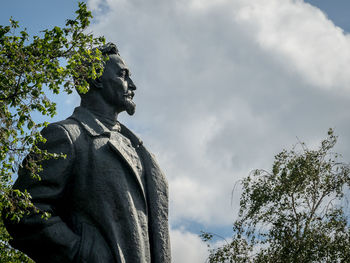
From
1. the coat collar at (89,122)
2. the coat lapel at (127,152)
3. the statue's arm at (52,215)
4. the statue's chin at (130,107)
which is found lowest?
the statue's arm at (52,215)

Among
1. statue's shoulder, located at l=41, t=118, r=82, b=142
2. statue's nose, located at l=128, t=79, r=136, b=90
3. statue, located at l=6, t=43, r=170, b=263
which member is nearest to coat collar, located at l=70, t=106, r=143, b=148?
statue, located at l=6, t=43, r=170, b=263

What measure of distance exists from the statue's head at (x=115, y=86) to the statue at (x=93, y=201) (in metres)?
0.20

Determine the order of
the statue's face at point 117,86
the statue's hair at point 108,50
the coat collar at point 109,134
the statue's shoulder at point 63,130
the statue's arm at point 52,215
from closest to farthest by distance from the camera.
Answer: the statue's arm at point 52,215, the statue's shoulder at point 63,130, the coat collar at point 109,134, the statue's face at point 117,86, the statue's hair at point 108,50

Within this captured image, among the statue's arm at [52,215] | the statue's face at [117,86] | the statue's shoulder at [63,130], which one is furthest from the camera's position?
the statue's face at [117,86]

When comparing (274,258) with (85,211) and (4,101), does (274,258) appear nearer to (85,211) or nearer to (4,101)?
(4,101)

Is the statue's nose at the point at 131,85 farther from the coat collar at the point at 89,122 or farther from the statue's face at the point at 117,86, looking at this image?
the coat collar at the point at 89,122

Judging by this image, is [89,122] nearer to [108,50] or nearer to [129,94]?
[129,94]

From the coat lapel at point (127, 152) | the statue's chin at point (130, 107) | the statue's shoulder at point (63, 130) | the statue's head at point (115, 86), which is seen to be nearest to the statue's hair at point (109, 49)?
the statue's head at point (115, 86)

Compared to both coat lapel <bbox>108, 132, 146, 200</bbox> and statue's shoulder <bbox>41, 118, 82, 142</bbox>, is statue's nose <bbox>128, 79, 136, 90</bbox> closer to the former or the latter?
coat lapel <bbox>108, 132, 146, 200</bbox>

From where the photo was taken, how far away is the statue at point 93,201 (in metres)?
5.38

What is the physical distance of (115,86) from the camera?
6.36 metres

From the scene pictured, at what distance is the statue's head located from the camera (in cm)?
634

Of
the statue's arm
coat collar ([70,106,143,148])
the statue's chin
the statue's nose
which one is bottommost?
the statue's arm

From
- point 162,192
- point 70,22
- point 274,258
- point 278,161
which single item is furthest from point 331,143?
point 162,192
